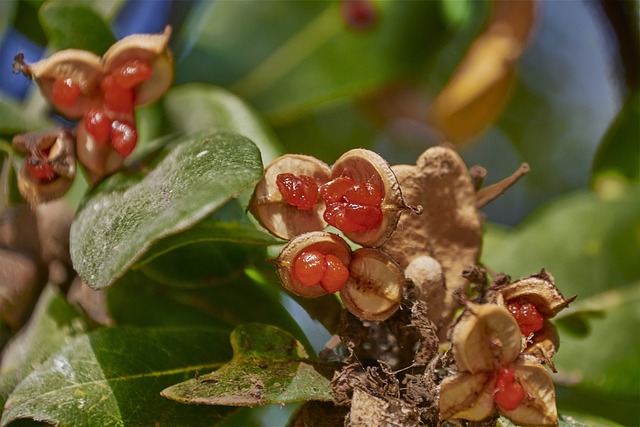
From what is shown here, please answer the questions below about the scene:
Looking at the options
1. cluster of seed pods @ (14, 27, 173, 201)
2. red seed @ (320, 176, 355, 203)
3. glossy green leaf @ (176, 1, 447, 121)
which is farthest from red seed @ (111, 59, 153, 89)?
glossy green leaf @ (176, 1, 447, 121)

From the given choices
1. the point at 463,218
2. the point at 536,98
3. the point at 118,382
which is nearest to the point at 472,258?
the point at 463,218

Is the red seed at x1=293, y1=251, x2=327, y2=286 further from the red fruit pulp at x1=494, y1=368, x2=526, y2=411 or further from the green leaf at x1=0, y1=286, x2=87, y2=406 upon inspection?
the green leaf at x1=0, y1=286, x2=87, y2=406

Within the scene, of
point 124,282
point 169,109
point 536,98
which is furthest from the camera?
point 536,98

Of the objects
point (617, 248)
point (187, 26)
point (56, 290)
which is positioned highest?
point (187, 26)

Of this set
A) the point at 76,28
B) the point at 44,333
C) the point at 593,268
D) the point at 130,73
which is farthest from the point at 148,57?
the point at 593,268

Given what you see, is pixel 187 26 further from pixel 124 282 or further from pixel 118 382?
pixel 118 382

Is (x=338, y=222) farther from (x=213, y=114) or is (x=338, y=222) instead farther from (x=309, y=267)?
(x=213, y=114)
